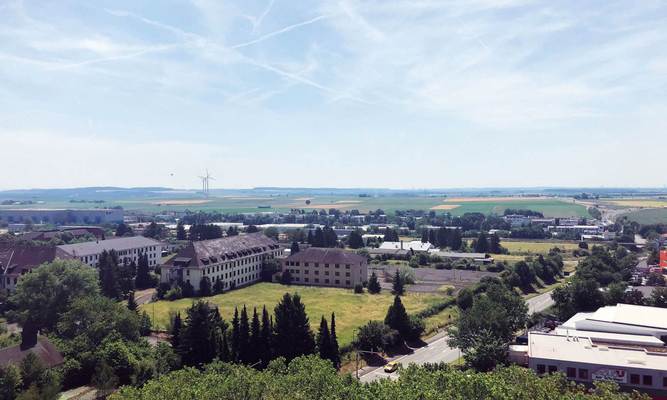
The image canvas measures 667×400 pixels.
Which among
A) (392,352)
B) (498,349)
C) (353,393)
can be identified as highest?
(353,393)

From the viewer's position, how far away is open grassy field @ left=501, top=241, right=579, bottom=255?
13800cm

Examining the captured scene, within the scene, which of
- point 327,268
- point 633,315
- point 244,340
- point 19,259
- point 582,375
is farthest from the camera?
point 327,268

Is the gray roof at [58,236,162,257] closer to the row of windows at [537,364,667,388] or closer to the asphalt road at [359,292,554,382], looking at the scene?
the asphalt road at [359,292,554,382]

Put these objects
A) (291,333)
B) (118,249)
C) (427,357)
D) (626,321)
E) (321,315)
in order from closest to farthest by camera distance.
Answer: (291,333) < (427,357) < (626,321) < (321,315) < (118,249)

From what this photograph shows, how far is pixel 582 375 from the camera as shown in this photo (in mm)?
42500

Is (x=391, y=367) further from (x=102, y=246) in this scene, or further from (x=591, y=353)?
(x=102, y=246)

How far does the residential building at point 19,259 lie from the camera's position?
81125mm

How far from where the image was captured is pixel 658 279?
83500 mm

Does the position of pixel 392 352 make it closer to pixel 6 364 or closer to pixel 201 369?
pixel 201 369

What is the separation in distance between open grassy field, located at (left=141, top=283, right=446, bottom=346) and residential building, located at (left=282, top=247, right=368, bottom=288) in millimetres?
3500

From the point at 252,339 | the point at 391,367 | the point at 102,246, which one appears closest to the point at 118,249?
the point at 102,246

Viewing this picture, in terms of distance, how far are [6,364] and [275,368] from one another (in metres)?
22.4

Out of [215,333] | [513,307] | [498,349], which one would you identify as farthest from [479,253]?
[215,333]

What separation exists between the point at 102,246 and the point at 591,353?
310ft
